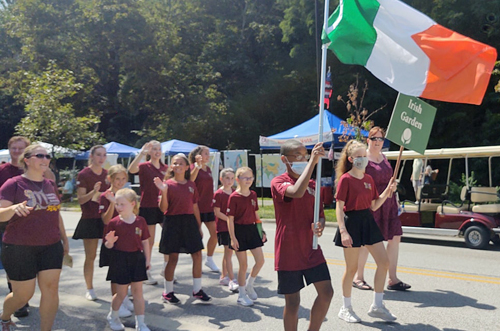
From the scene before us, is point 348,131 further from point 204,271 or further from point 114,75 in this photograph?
point 114,75

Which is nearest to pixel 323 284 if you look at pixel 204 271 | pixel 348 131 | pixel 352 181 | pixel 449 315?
pixel 352 181

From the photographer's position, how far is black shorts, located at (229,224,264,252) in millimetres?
6270

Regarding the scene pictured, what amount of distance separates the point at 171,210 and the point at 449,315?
3.51 metres

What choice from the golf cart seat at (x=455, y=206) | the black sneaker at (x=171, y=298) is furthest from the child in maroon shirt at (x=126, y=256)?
the golf cart seat at (x=455, y=206)

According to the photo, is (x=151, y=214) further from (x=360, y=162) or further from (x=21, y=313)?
(x=360, y=162)

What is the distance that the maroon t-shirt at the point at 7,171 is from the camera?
18.7 feet

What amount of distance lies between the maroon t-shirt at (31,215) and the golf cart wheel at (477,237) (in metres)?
8.57

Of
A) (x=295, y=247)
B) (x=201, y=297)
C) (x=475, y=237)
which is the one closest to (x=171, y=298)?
(x=201, y=297)

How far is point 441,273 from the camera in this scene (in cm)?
799

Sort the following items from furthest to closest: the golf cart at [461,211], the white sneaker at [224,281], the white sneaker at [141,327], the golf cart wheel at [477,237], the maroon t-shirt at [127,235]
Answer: the golf cart at [461,211]
the golf cart wheel at [477,237]
the white sneaker at [224,281]
the maroon t-shirt at [127,235]
the white sneaker at [141,327]

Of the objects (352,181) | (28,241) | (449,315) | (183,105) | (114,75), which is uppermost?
(114,75)

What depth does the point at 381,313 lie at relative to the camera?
5562 millimetres

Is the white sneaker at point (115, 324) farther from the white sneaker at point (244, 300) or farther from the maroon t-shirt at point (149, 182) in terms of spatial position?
the maroon t-shirt at point (149, 182)

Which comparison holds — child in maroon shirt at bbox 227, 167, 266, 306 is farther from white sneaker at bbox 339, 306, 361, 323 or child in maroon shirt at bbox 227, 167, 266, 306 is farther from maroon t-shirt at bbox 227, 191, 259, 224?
white sneaker at bbox 339, 306, 361, 323
